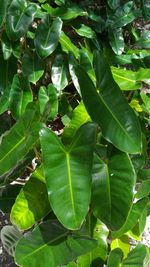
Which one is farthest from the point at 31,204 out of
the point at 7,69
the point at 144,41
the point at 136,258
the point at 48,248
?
the point at 144,41

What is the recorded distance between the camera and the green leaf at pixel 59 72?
7.61 ft

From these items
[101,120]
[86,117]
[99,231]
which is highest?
[101,120]

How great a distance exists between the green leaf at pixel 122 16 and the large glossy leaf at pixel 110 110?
96 centimetres

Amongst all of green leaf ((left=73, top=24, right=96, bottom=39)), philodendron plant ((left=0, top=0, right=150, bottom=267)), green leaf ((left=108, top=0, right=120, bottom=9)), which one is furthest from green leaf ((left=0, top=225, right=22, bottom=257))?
green leaf ((left=108, top=0, right=120, bottom=9))

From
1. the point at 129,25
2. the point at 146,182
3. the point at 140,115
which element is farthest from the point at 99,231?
the point at 129,25

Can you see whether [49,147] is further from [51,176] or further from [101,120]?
[101,120]

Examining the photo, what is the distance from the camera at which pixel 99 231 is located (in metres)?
1.97

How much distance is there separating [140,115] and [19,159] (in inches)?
34.5

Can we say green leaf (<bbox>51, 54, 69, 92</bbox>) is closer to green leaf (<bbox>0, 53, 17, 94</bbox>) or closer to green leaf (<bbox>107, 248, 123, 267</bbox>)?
green leaf (<bbox>0, 53, 17, 94</bbox>)

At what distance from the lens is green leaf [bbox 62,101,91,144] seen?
1913mm

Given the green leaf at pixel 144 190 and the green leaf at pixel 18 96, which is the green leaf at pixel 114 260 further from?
the green leaf at pixel 18 96

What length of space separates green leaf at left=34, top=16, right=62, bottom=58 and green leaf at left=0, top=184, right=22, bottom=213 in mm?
619

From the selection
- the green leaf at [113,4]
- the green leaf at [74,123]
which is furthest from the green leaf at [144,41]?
the green leaf at [74,123]

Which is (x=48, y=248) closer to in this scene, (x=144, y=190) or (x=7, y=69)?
(x=144, y=190)
